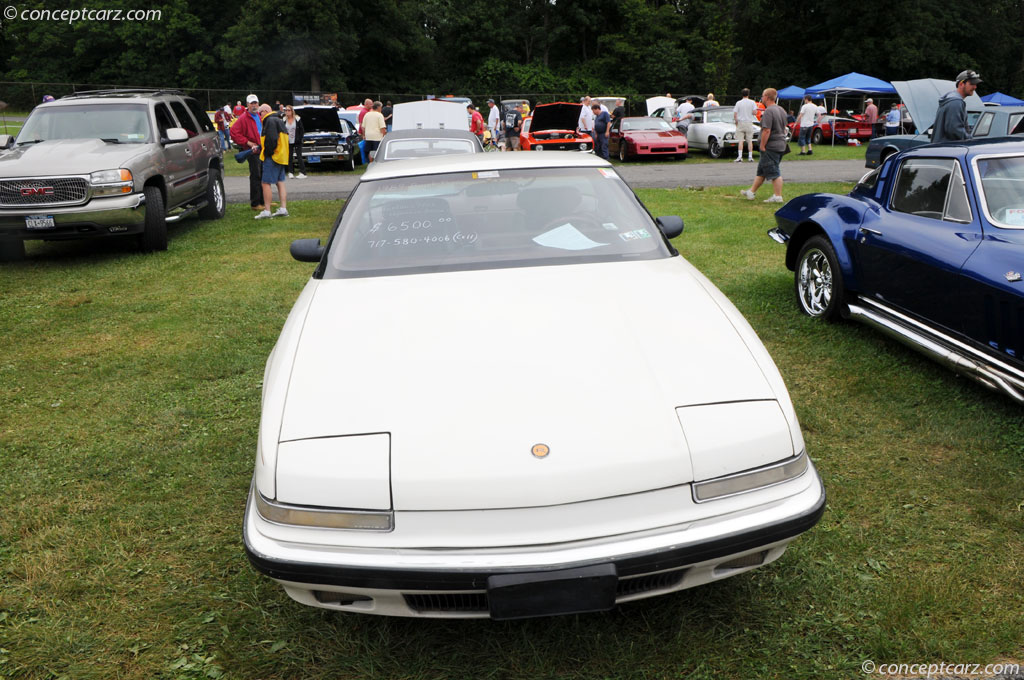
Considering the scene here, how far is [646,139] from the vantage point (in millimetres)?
20391

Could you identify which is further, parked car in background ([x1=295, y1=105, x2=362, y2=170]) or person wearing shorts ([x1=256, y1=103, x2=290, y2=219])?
parked car in background ([x1=295, y1=105, x2=362, y2=170])

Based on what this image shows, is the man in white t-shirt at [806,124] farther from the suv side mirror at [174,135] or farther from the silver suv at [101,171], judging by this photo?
the suv side mirror at [174,135]

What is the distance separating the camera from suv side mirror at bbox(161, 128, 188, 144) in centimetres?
906

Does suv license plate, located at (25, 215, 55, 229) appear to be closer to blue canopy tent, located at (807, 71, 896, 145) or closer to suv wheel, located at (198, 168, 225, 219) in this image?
suv wheel, located at (198, 168, 225, 219)

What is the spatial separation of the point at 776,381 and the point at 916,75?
54.1m

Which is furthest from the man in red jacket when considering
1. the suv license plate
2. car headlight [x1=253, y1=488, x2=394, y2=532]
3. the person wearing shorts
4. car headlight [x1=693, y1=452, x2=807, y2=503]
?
car headlight [x1=693, y1=452, x2=807, y2=503]

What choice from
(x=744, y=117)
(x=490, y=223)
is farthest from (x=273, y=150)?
(x=744, y=117)

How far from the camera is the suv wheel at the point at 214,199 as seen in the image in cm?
1128

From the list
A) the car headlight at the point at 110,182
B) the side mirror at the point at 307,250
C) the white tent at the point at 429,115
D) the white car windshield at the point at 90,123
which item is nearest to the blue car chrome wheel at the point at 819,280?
the side mirror at the point at 307,250

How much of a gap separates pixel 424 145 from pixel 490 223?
7.03 m

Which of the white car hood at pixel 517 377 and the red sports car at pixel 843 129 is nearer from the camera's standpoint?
the white car hood at pixel 517 377

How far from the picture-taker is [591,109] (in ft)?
66.1

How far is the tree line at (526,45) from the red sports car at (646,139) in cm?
3064

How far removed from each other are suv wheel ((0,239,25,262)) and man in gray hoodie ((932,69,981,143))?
1057cm
